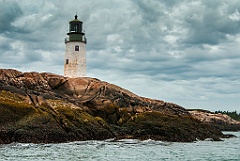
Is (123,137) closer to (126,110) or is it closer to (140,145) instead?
(140,145)

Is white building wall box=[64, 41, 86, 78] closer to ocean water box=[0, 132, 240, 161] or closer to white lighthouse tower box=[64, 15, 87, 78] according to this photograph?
white lighthouse tower box=[64, 15, 87, 78]

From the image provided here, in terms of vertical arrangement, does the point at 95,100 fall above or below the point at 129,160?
above

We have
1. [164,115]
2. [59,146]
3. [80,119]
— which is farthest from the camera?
[164,115]

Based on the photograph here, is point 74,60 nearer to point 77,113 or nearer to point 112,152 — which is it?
point 77,113

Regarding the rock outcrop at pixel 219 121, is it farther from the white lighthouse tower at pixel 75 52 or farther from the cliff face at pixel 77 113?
the cliff face at pixel 77 113

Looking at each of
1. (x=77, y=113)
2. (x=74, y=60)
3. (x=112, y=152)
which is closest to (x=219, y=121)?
(x=74, y=60)

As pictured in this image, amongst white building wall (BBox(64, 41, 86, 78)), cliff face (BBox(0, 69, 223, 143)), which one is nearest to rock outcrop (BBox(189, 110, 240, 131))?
white building wall (BBox(64, 41, 86, 78))

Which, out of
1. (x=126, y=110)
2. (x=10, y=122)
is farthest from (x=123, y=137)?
(x=10, y=122)

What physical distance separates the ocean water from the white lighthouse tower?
23.3m

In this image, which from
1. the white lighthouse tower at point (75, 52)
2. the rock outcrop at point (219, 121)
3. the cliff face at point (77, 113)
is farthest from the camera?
the rock outcrop at point (219, 121)

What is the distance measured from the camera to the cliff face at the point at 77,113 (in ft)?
94.7

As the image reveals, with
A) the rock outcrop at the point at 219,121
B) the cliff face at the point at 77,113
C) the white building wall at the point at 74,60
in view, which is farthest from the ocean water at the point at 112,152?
the rock outcrop at the point at 219,121

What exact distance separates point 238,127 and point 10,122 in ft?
194

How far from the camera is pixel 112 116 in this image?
3856 centimetres
